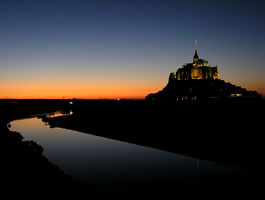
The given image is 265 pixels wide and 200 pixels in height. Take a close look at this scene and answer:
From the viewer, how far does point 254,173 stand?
15.0 meters

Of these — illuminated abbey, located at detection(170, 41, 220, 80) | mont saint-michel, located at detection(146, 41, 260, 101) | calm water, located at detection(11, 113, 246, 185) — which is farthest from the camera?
illuminated abbey, located at detection(170, 41, 220, 80)

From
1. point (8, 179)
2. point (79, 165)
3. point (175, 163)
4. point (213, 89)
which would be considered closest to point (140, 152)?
point (175, 163)

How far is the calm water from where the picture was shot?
49.8ft

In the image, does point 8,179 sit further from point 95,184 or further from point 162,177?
point 162,177

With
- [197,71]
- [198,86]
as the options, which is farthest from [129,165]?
[197,71]

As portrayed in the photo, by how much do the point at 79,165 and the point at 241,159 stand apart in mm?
14722

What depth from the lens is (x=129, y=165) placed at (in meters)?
18.8

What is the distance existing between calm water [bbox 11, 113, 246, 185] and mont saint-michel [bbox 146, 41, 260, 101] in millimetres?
106984

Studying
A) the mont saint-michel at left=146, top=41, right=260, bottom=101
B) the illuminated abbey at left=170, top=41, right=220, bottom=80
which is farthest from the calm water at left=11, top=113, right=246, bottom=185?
the illuminated abbey at left=170, top=41, right=220, bottom=80

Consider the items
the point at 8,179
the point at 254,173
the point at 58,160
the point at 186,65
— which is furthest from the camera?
the point at 186,65

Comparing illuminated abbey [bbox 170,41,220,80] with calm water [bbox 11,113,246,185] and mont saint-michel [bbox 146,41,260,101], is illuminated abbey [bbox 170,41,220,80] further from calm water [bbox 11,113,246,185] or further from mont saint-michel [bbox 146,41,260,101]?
calm water [bbox 11,113,246,185]

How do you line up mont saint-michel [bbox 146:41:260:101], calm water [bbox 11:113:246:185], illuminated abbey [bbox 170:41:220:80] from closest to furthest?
calm water [bbox 11:113:246:185] → mont saint-michel [bbox 146:41:260:101] → illuminated abbey [bbox 170:41:220:80]

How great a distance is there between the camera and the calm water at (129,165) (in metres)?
15.2

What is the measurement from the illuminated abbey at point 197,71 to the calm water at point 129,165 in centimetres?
12870
